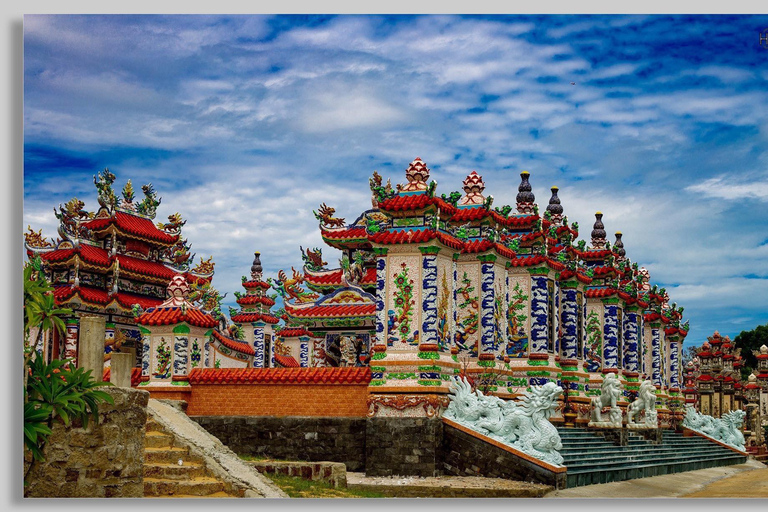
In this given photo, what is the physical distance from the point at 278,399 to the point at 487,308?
4.87 metres

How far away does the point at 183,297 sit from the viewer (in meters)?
20.8

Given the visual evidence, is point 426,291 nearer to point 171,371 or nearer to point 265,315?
point 171,371

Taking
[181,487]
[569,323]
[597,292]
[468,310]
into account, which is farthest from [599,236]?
[181,487]

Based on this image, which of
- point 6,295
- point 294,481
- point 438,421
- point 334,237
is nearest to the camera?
point 6,295

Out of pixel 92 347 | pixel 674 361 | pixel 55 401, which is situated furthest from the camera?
pixel 674 361

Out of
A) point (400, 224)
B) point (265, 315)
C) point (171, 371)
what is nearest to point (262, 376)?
point (171, 371)

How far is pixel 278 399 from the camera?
18359 millimetres

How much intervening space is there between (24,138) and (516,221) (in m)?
13.0

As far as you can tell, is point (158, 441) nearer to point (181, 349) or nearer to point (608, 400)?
point (181, 349)

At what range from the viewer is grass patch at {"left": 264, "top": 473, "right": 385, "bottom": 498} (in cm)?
1422

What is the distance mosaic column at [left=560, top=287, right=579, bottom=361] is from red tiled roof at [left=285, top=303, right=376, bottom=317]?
4779 millimetres

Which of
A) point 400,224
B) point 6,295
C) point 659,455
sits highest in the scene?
point 400,224

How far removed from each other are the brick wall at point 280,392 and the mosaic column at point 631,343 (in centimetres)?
1448

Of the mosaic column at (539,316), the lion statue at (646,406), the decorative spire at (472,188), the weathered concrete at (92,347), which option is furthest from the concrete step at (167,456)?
the lion statue at (646,406)
